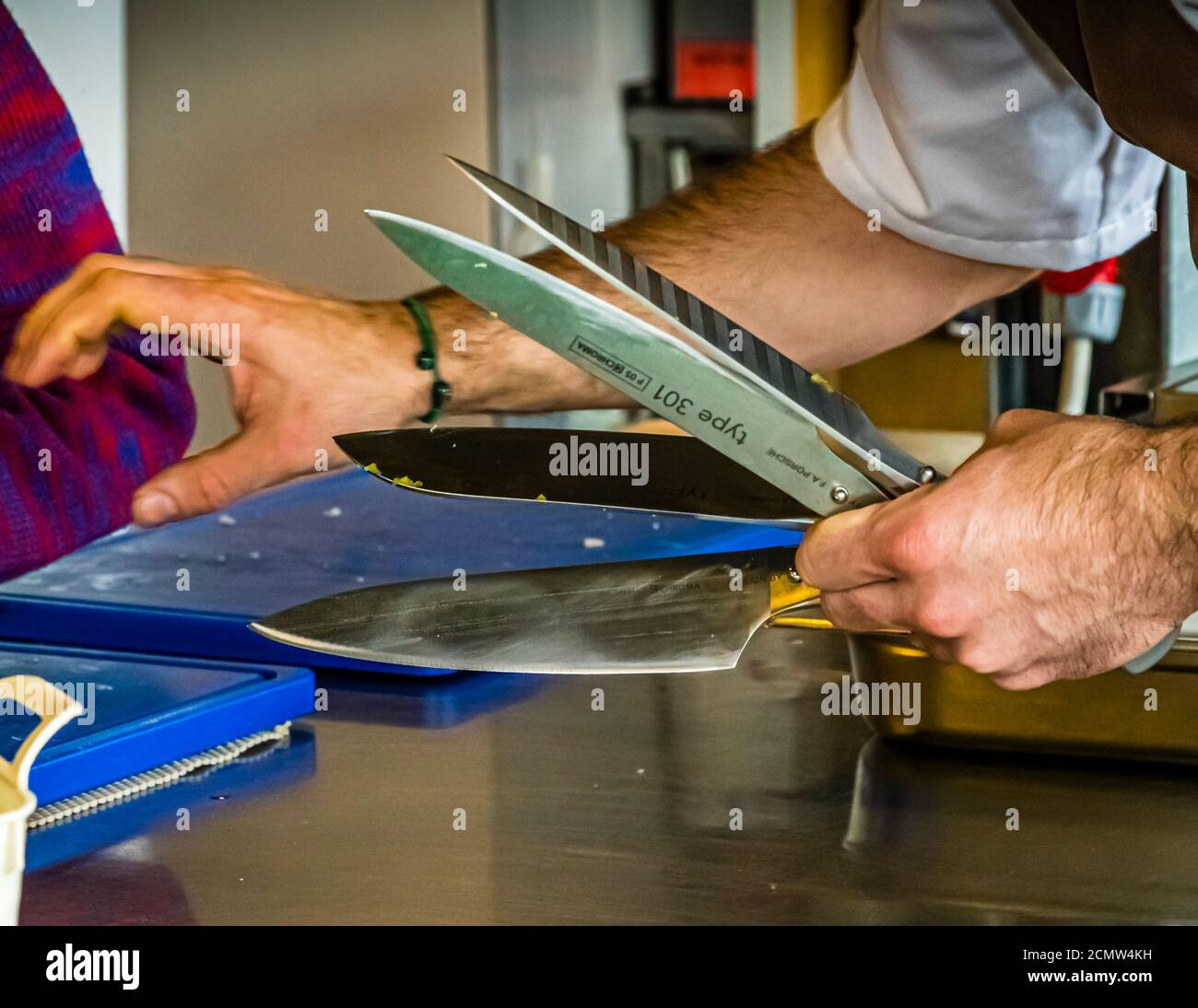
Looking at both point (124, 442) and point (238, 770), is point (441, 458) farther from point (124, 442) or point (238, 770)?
point (124, 442)

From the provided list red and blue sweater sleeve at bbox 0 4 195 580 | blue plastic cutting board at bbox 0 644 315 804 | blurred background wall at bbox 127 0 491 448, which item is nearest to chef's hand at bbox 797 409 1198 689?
blue plastic cutting board at bbox 0 644 315 804

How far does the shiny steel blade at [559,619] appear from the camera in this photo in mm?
597

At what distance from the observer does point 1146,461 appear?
609 mm

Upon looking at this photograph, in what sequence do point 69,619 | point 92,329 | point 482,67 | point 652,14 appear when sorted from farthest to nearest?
point 652,14, point 482,67, point 69,619, point 92,329

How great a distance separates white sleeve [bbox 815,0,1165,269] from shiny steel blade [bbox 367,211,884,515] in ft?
1.34

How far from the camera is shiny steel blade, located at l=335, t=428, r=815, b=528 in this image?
0.66 meters

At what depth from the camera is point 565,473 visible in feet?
2.20

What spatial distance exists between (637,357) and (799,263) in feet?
1.60

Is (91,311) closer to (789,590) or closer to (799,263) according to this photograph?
(789,590)

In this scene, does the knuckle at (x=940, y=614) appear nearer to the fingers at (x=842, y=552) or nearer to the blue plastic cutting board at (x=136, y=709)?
the fingers at (x=842, y=552)

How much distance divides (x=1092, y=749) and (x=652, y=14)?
2796 millimetres

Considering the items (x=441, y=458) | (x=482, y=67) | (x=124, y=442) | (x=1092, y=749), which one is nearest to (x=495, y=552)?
(x=124, y=442)

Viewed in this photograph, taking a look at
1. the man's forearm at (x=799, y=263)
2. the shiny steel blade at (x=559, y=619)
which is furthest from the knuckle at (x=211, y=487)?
the man's forearm at (x=799, y=263)

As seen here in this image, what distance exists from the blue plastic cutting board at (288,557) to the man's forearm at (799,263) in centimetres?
14
